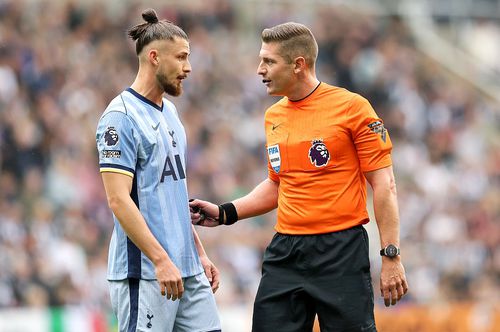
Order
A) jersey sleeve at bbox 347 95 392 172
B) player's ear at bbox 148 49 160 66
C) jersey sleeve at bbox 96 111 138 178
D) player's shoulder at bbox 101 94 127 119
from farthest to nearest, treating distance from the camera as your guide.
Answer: jersey sleeve at bbox 347 95 392 172, player's ear at bbox 148 49 160 66, player's shoulder at bbox 101 94 127 119, jersey sleeve at bbox 96 111 138 178

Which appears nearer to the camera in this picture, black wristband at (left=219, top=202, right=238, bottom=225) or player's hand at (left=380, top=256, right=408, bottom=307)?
player's hand at (left=380, top=256, right=408, bottom=307)

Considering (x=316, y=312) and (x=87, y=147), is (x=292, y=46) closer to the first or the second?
(x=316, y=312)

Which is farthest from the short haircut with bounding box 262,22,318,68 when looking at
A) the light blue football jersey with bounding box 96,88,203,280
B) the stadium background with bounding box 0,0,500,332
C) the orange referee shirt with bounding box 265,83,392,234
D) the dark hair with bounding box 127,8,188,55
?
the stadium background with bounding box 0,0,500,332

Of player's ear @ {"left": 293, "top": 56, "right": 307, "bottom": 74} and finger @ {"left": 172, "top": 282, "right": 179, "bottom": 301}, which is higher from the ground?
player's ear @ {"left": 293, "top": 56, "right": 307, "bottom": 74}

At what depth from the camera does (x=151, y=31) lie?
6.89 m

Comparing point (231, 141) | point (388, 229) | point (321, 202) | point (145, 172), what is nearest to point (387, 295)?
point (388, 229)

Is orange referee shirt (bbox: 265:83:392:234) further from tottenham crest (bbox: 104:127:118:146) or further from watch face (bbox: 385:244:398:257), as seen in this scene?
tottenham crest (bbox: 104:127:118:146)

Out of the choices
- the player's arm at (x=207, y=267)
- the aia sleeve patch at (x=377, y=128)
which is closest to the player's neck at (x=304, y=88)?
the aia sleeve patch at (x=377, y=128)

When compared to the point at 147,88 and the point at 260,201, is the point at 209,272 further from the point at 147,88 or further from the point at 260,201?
the point at 147,88

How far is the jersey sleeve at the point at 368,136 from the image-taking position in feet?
22.9

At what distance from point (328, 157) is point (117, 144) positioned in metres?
1.27

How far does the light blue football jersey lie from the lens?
6660 millimetres

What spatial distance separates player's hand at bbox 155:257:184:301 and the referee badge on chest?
3.54 ft

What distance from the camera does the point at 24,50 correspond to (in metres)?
15.5
